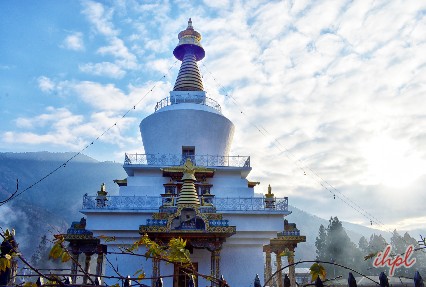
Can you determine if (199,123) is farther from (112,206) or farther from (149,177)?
(112,206)

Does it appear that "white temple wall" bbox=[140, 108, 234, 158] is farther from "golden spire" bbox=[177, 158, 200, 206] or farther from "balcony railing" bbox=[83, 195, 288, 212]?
"balcony railing" bbox=[83, 195, 288, 212]

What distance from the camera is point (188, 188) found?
55.3 feet

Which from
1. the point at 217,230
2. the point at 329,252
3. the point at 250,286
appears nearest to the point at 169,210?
the point at 217,230

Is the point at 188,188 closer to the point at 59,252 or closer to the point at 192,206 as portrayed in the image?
the point at 192,206

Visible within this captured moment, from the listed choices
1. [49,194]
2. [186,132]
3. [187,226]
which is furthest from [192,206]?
[49,194]

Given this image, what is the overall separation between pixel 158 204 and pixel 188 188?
2172 mm

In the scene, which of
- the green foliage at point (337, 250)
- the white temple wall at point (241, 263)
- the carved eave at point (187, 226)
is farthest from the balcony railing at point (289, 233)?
the green foliage at point (337, 250)

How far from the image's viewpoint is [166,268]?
16.9m

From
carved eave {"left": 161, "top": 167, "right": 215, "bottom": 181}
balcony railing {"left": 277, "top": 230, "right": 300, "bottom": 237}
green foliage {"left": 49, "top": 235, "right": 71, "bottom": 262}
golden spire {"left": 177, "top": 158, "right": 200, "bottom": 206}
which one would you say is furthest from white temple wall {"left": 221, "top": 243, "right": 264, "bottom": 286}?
green foliage {"left": 49, "top": 235, "right": 71, "bottom": 262}

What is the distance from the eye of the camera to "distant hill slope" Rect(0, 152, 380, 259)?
8456 cm

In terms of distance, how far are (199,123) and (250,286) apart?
9523mm

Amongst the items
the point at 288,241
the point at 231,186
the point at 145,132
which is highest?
the point at 145,132

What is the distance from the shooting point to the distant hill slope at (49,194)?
84.6 meters

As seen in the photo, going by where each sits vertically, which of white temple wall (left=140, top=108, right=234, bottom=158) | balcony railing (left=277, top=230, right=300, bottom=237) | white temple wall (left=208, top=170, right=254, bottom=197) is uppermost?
white temple wall (left=140, top=108, right=234, bottom=158)
